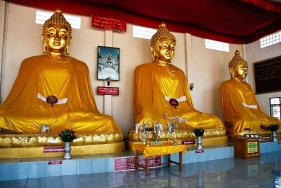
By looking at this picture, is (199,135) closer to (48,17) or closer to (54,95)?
A: (54,95)

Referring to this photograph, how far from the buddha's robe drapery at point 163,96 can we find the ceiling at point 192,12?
1.53 meters

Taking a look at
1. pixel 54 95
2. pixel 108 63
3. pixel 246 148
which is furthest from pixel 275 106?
pixel 54 95

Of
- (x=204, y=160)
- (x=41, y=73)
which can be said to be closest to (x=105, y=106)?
(x=41, y=73)

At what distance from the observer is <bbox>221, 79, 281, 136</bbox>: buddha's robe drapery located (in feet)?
22.5

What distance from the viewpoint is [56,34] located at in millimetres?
5793

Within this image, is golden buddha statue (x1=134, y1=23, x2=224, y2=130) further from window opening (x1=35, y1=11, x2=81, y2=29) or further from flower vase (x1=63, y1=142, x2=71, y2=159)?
window opening (x1=35, y1=11, x2=81, y2=29)

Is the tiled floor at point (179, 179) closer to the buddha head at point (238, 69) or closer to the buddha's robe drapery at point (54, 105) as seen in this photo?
the buddha's robe drapery at point (54, 105)

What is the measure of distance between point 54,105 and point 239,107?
514 centimetres

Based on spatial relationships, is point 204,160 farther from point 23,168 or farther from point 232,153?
point 23,168

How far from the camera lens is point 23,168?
3838 mm

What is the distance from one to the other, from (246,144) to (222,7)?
3.73 metres

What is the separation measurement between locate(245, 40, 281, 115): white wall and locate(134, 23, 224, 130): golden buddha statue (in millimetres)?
3103

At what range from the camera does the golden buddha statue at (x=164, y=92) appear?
6.00 metres

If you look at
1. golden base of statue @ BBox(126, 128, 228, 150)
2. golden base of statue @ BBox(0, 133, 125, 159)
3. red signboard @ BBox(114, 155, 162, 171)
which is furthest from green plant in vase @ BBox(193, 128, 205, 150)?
golden base of statue @ BBox(0, 133, 125, 159)
